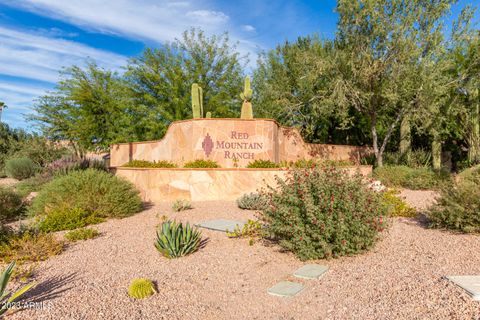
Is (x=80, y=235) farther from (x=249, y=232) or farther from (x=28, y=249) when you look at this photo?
(x=249, y=232)

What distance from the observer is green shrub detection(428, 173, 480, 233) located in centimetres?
643

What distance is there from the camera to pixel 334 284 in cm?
464

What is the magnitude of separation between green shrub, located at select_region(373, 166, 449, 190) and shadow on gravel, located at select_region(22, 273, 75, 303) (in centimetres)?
1245

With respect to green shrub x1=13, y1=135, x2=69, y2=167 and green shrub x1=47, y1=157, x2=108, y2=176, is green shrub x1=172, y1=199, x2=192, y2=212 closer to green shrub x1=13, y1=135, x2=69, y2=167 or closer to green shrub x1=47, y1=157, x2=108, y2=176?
green shrub x1=47, y1=157, x2=108, y2=176

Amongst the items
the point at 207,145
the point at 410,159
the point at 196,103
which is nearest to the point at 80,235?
the point at 207,145

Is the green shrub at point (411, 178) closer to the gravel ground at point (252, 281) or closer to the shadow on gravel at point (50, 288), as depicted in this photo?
the gravel ground at point (252, 281)

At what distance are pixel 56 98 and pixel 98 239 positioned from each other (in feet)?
71.3

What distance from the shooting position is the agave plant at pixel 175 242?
19.6ft

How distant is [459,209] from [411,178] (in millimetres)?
7497

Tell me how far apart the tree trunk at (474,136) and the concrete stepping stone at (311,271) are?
1579 centimetres

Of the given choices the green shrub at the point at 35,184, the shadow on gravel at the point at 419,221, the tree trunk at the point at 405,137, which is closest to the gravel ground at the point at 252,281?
the shadow on gravel at the point at 419,221

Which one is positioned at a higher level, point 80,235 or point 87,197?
point 87,197

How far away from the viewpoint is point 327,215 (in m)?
5.49

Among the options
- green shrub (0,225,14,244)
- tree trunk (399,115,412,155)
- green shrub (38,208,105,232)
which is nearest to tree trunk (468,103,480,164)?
tree trunk (399,115,412,155)
